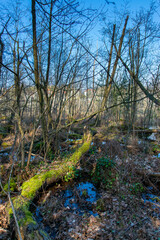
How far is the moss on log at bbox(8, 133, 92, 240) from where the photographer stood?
2533mm

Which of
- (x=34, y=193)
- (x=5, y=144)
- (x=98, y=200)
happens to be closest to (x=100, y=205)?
(x=98, y=200)

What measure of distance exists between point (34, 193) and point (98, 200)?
1880 millimetres

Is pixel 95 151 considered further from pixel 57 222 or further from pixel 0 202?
pixel 0 202

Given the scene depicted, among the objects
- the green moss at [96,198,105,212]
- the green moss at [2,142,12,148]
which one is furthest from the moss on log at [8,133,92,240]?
the green moss at [2,142,12,148]

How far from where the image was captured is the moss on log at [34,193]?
253 centimetres

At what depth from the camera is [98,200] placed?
4.11 meters

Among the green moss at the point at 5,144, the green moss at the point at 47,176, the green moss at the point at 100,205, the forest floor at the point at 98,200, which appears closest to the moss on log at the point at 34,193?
the green moss at the point at 47,176

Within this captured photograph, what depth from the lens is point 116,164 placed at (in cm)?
560

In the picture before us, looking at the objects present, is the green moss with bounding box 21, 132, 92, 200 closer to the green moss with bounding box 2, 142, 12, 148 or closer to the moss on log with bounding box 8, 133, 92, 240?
the moss on log with bounding box 8, 133, 92, 240

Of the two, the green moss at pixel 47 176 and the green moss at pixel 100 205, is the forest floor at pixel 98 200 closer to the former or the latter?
the green moss at pixel 100 205

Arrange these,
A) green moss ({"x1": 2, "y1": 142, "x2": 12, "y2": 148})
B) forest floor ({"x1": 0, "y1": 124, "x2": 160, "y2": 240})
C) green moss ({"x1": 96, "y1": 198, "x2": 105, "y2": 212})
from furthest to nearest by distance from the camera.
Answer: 1. green moss ({"x1": 2, "y1": 142, "x2": 12, "y2": 148})
2. green moss ({"x1": 96, "y1": 198, "x2": 105, "y2": 212})
3. forest floor ({"x1": 0, "y1": 124, "x2": 160, "y2": 240})

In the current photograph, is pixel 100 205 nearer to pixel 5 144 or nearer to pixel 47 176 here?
pixel 47 176

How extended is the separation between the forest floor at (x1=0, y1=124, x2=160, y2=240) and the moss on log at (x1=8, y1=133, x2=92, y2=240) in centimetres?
26

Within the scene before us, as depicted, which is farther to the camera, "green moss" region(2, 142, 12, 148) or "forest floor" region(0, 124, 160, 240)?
"green moss" region(2, 142, 12, 148)
